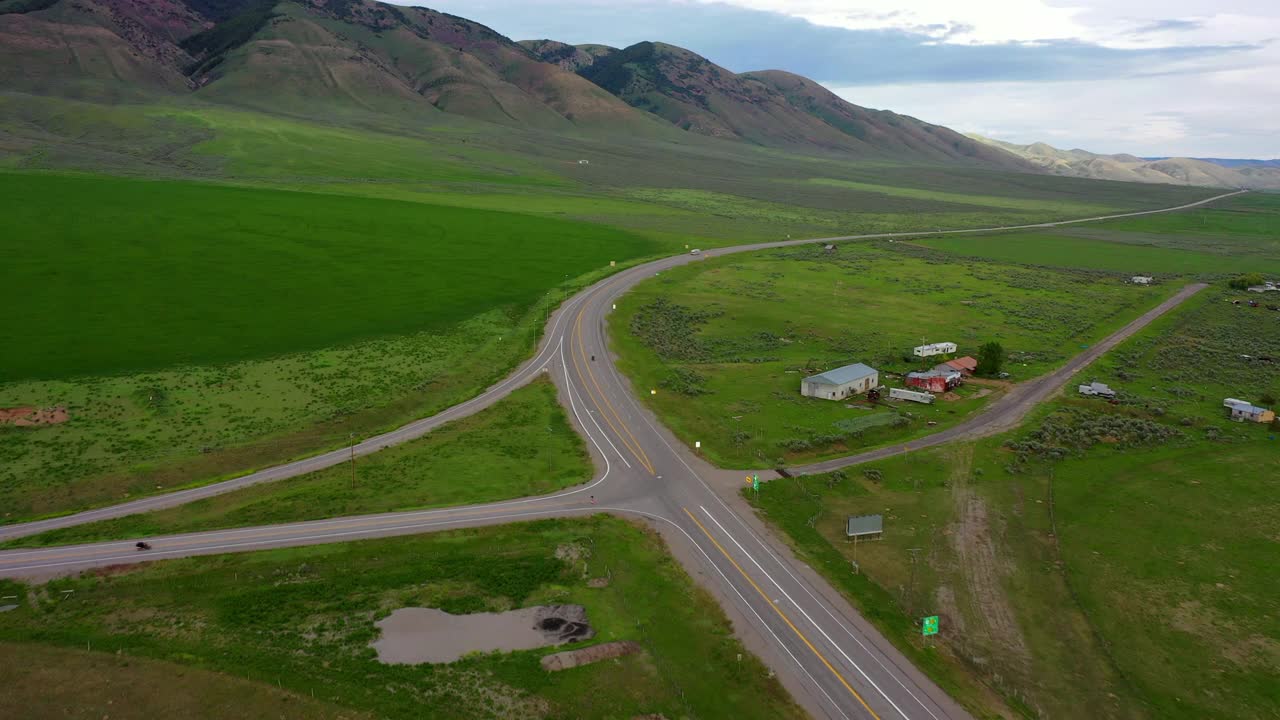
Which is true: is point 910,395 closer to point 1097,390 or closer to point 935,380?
point 935,380

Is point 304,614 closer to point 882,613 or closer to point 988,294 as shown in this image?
point 882,613

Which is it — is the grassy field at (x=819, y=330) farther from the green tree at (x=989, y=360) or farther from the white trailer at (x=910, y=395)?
the green tree at (x=989, y=360)

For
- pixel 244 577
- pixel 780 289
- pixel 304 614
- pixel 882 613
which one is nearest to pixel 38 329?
pixel 244 577

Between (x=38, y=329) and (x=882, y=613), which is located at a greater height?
(x=38, y=329)

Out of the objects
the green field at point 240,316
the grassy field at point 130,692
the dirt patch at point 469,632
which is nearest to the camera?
the grassy field at point 130,692

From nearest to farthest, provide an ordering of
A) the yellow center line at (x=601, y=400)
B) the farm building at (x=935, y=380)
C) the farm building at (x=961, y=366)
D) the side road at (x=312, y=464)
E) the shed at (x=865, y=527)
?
the shed at (x=865, y=527) → the side road at (x=312, y=464) → the yellow center line at (x=601, y=400) → the farm building at (x=935, y=380) → the farm building at (x=961, y=366)

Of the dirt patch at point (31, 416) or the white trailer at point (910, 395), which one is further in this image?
the white trailer at point (910, 395)

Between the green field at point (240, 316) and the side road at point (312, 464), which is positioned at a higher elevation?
the green field at point (240, 316)

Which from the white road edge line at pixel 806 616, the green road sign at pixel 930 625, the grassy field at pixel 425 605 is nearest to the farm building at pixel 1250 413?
the green road sign at pixel 930 625
